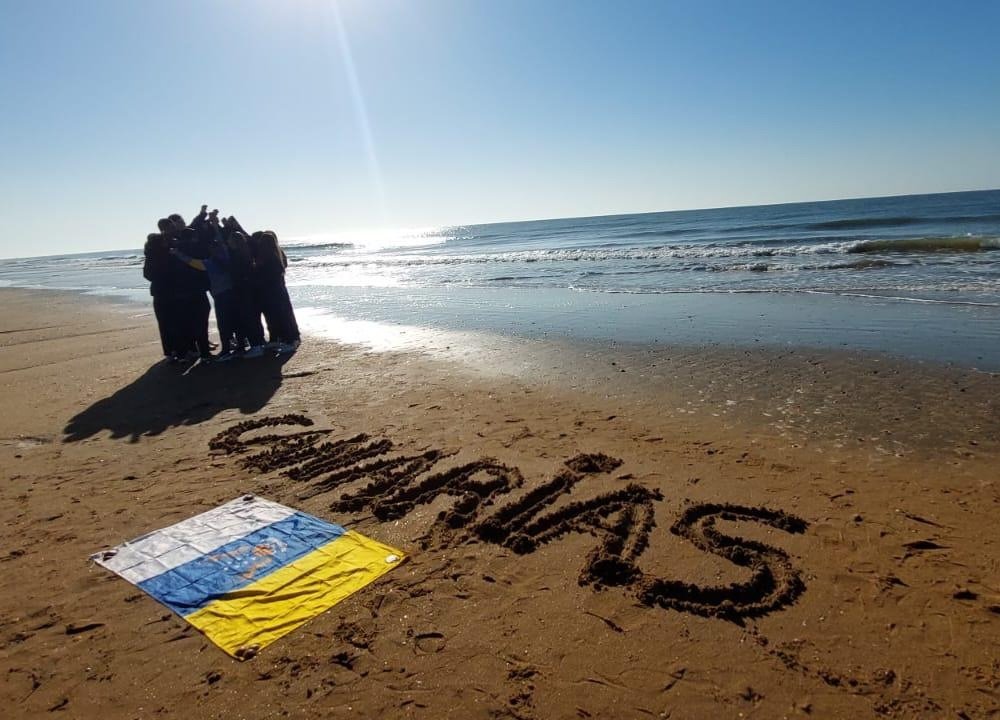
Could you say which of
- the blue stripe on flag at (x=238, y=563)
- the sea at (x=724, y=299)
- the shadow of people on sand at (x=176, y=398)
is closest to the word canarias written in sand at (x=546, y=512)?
the blue stripe on flag at (x=238, y=563)

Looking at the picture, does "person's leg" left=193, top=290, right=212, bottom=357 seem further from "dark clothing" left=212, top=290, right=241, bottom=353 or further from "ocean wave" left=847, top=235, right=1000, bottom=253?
"ocean wave" left=847, top=235, right=1000, bottom=253

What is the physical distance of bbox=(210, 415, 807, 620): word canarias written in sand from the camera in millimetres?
3057

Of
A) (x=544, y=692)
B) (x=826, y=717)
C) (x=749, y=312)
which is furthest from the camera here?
(x=749, y=312)

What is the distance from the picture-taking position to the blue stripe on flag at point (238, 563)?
3.20m

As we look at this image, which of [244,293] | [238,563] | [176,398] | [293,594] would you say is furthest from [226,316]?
[293,594]

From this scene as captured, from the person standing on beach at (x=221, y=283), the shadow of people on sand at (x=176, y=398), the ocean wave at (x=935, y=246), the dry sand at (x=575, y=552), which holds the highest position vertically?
the person standing on beach at (x=221, y=283)

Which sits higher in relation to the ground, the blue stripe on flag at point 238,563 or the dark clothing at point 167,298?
the dark clothing at point 167,298

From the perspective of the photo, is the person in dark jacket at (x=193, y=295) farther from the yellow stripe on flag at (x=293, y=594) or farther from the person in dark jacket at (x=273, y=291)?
the yellow stripe on flag at (x=293, y=594)

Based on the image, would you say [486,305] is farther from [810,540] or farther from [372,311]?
[810,540]

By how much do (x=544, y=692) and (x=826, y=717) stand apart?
1.14 metres

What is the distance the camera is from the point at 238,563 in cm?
350

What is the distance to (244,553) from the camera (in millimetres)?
3600

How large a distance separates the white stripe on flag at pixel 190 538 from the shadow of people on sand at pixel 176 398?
8.14 ft

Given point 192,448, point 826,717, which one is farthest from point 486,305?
point 826,717
